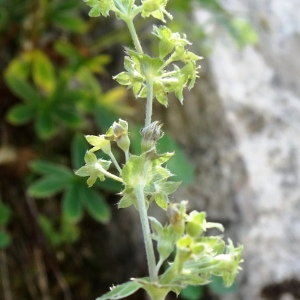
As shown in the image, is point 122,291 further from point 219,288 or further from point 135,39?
point 219,288

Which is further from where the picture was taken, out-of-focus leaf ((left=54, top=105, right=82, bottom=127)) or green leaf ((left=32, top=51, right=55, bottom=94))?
green leaf ((left=32, top=51, right=55, bottom=94))

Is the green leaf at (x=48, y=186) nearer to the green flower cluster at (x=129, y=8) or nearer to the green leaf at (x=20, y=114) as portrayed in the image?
the green leaf at (x=20, y=114)

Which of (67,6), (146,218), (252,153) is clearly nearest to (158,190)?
(146,218)

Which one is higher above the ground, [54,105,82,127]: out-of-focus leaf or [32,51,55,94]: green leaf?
[32,51,55,94]: green leaf

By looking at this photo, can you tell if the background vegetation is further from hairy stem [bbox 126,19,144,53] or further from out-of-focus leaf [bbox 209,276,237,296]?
hairy stem [bbox 126,19,144,53]

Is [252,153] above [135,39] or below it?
above

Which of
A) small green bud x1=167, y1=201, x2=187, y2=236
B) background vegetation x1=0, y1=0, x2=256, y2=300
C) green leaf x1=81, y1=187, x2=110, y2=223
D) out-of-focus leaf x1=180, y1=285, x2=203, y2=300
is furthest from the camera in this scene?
background vegetation x1=0, y1=0, x2=256, y2=300

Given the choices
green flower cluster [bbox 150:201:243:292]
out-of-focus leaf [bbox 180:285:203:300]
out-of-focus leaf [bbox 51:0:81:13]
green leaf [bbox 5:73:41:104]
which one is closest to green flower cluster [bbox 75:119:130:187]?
green flower cluster [bbox 150:201:243:292]
